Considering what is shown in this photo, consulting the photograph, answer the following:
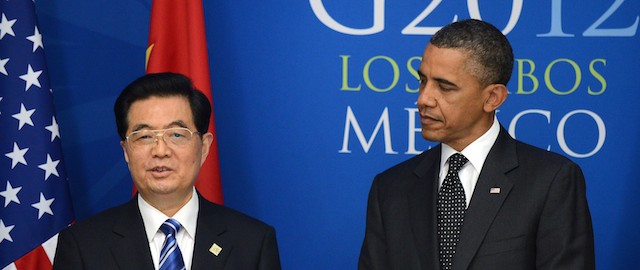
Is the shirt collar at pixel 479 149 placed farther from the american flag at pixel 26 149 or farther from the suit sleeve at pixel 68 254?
the american flag at pixel 26 149

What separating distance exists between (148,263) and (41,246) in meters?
1.19

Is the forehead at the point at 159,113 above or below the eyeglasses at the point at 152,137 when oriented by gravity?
above

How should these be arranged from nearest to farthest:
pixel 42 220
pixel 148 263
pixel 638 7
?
pixel 148 263 < pixel 42 220 < pixel 638 7

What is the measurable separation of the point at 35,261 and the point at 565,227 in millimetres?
2010

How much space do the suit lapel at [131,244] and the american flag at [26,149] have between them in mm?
1049

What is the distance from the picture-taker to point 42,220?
356cm

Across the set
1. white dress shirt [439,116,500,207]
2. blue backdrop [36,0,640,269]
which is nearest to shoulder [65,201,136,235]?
white dress shirt [439,116,500,207]

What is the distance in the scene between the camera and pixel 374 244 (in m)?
2.74

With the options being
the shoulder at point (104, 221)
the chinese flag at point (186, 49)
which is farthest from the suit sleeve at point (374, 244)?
the chinese flag at point (186, 49)

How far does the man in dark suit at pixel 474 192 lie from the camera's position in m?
2.55

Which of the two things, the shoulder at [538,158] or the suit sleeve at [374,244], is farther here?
the suit sleeve at [374,244]

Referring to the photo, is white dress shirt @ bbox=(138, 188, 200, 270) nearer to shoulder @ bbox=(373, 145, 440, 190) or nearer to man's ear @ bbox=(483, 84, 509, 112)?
shoulder @ bbox=(373, 145, 440, 190)

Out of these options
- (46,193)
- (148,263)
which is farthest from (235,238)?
(46,193)

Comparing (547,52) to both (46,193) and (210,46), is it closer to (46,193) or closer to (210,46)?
(210,46)
